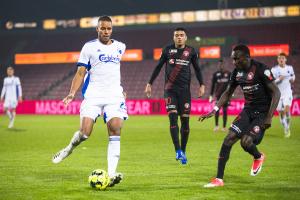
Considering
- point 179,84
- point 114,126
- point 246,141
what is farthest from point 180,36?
point 246,141

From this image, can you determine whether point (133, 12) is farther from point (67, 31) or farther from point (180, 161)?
point (180, 161)

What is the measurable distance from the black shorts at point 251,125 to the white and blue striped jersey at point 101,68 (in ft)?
6.01

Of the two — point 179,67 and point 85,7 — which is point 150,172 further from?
point 85,7

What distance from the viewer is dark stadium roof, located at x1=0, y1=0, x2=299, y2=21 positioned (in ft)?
165

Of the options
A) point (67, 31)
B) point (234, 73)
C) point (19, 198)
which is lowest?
point (19, 198)

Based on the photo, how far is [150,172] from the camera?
9.61 meters

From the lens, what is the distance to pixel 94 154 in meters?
12.8

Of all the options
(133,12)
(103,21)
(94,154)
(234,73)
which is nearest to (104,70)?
(103,21)

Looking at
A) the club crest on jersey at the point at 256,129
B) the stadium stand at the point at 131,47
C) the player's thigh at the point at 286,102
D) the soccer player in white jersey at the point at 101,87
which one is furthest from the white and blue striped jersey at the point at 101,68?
the stadium stand at the point at 131,47

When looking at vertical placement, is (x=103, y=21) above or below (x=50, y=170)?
above

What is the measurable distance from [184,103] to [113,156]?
145 inches

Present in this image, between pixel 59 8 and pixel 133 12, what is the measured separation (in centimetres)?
722

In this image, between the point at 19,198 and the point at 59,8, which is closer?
the point at 19,198

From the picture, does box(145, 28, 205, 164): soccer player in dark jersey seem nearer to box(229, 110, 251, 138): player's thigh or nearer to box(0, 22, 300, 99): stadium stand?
box(229, 110, 251, 138): player's thigh
